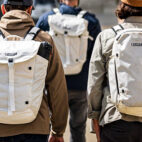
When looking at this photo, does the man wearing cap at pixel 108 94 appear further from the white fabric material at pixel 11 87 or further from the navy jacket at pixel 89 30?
the navy jacket at pixel 89 30

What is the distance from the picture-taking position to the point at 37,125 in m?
2.91

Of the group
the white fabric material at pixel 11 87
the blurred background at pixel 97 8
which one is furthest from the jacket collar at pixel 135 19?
the blurred background at pixel 97 8

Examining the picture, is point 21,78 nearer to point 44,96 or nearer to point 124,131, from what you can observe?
point 44,96

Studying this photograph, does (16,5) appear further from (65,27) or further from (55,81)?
(65,27)

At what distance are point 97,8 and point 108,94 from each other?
17098mm

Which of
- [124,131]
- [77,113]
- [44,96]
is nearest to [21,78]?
[44,96]

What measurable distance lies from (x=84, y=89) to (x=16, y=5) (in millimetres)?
1787

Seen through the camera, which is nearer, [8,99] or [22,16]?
[8,99]

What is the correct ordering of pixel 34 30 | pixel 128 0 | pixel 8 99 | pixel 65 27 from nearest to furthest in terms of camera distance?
pixel 8 99
pixel 34 30
pixel 128 0
pixel 65 27

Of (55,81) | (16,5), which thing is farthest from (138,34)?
(16,5)

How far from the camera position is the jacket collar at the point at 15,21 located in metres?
3.01

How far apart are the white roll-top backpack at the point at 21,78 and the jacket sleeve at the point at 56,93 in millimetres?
179

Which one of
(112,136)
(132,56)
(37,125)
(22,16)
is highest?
(22,16)

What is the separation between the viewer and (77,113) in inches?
187
